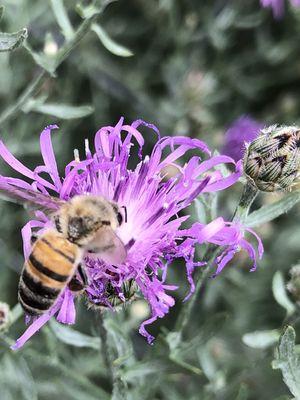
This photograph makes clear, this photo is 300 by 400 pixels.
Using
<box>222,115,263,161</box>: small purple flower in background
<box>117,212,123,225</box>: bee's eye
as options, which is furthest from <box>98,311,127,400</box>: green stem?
<box>222,115,263,161</box>: small purple flower in background

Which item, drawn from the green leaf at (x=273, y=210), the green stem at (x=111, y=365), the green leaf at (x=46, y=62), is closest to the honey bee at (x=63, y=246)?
the green stem at (x=111, y=365)

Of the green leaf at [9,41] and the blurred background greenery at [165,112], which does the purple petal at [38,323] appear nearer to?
the blurred background greenery at [165,112]

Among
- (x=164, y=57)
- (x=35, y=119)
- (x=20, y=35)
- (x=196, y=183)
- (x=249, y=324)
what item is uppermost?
(x=164, y=57)

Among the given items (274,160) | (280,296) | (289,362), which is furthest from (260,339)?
(274,160)

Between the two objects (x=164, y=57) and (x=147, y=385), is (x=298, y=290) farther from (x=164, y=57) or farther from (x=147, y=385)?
(x=164, y=57)

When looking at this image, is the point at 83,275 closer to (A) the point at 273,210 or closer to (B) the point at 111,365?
(B) the point at 111,365

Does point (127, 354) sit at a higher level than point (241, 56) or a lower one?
lower

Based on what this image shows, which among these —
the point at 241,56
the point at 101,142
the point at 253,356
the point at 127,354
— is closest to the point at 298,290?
the point at 127,354

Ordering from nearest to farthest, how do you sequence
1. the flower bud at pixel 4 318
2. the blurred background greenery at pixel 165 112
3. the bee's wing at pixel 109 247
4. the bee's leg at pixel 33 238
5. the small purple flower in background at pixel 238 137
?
the bee's wing at pixel 109 247 < the bee's leg at pixel 33 238 < the flower bud at pixel 4 318 < the blurred background greenery at pixel 165 112 < the small purple flower in background at pixel 238 137
